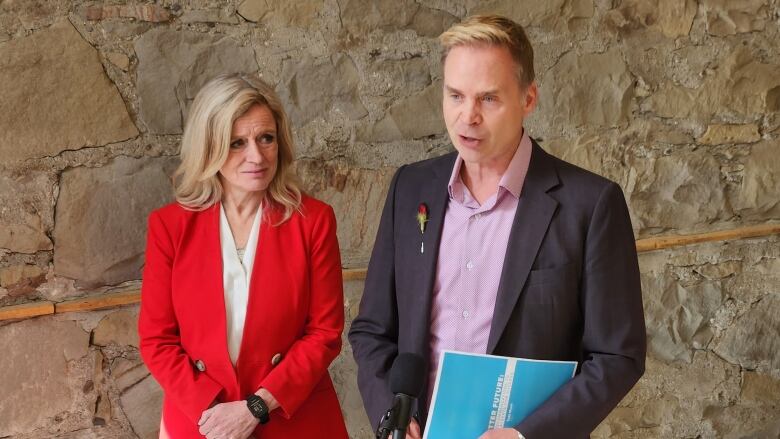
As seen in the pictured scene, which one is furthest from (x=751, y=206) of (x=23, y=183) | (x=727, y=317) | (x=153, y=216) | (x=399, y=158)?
(x=23, y=183)

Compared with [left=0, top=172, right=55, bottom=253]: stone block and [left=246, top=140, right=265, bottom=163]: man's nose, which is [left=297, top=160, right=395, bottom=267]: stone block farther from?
[left=0, top=172, right=55, bottom=253]: stone block

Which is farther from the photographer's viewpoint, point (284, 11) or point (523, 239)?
point (284, 11)

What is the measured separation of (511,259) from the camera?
162 centimetres

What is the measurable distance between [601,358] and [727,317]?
170 cm

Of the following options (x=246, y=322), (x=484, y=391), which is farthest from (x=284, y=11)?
(x=484, y=391)

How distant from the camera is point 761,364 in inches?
124

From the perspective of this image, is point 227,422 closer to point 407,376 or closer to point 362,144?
point 407,376

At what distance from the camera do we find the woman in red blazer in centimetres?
203

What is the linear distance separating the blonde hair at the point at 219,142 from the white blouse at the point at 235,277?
75 millimetres

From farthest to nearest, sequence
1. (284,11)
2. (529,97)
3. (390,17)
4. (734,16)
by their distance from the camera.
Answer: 1. (734,16)
2. (390,17)
3. (284,11)
4. (529,97)

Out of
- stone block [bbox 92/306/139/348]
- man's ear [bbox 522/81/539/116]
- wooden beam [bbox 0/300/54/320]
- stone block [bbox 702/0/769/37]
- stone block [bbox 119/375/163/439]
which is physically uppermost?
stone block [bbox 702/0/769/37]

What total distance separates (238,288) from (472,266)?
663 mm

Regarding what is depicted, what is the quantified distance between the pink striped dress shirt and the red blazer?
0.50 metres

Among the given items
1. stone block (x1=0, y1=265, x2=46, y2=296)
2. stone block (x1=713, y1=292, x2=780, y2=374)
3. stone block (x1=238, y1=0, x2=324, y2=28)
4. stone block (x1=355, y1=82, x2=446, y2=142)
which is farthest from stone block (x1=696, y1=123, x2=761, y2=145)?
stone block (x1=0, y1=265, x2=46, y2=296)
